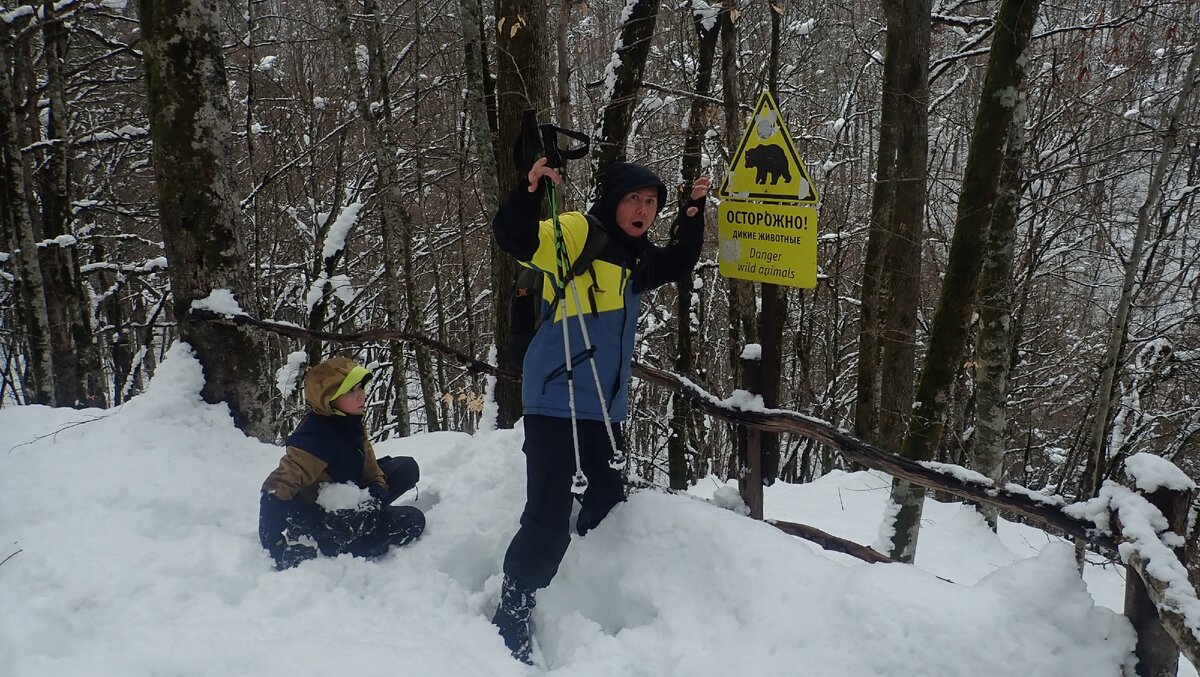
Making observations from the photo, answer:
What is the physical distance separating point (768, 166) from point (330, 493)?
9.19 feet

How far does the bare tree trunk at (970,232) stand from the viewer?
202 inches

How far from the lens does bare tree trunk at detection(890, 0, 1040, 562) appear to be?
5.12 meters

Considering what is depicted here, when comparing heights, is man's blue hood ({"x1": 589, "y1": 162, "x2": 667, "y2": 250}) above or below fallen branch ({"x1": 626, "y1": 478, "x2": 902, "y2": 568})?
above

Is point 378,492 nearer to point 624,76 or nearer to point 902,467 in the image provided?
point 902,467

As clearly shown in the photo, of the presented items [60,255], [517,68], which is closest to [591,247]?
[517,68]

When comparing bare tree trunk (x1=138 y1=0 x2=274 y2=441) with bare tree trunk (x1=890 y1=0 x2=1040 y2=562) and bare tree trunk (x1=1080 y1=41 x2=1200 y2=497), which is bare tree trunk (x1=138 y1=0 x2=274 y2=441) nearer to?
bare tree trunk (x1=890 y1=0 x2=1040 y2=562)

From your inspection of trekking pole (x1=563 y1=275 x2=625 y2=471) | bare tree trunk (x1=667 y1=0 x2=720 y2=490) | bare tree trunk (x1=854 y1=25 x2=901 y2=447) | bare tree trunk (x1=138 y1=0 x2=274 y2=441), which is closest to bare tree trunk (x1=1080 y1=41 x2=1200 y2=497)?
bare tree trunk (x1=854 y1=25 x2=901 y2=447)

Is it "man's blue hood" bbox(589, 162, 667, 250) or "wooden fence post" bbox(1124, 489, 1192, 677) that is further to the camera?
"man's blue hood" bbox(589, 162, 667, 250)

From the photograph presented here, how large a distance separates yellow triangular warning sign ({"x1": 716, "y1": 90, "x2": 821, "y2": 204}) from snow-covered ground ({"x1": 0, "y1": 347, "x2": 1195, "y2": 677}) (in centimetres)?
160

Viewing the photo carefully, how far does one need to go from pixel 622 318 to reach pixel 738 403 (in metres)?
0.83

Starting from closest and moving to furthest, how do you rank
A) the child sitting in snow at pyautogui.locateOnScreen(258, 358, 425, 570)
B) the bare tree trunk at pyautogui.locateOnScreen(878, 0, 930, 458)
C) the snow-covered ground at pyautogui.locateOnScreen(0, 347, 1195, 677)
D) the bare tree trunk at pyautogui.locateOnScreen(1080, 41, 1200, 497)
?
1. the snow-covered ground at pyautogui.locateOnScreen(0, 347, 1195, 677)
2. the child sitting in snow at pyautogui.locateOnScreen(258, 358, 425, 570)
3. the bare tree trunk at pyautogui.locateOnScreen(1080, 41, 1200, 497)
4. the bare tree trunk at pyautogui.locateOnScreen(878, 0, 930, 458)

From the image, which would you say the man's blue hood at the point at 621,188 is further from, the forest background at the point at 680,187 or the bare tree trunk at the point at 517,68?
the bare tree trunk at the point at 517,68

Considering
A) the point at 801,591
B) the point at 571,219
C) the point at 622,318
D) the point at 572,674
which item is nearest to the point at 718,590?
the point at 801,591

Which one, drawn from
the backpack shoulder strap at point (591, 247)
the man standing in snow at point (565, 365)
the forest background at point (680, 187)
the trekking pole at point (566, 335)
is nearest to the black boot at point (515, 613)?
the man standing in snow at point (565, 365)
